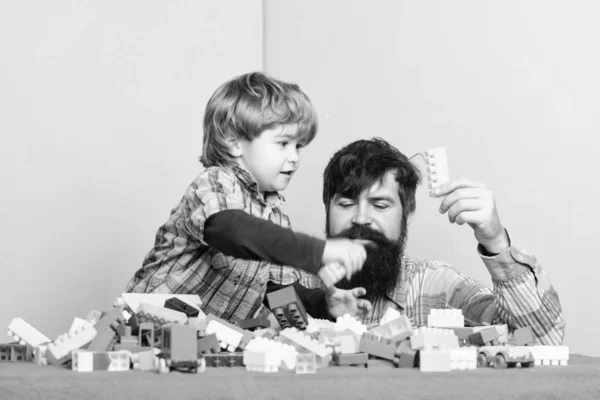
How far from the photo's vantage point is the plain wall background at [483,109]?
1984 mm

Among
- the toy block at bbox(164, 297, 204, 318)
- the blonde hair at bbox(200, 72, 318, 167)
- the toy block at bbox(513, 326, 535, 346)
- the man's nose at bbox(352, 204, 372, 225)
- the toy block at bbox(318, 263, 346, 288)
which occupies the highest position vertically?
the blonde hair at bbox(200, 72, 318, 167)

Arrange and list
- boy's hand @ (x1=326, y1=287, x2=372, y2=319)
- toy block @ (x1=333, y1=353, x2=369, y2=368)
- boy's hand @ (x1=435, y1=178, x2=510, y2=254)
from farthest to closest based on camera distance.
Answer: boy's hand @ (x1=326, y1=287, x2=372, y2=319) < boy's hand @ (x1=435, y1=178, x2=510, y2=254) < toy block @ (x1=333, y1=353, x2=369, y2=368)

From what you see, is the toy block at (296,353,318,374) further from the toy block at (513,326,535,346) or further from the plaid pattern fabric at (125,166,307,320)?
the plaid pattern fabric at (125,166,307,320)

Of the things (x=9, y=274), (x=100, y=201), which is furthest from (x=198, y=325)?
(x=100, y=201)

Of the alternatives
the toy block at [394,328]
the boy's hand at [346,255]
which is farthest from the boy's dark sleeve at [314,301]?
the toy block at [394,328]

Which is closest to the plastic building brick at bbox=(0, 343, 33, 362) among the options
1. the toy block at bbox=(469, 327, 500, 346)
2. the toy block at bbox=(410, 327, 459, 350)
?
the toy block at bbox=(410, 327, 459, 350)

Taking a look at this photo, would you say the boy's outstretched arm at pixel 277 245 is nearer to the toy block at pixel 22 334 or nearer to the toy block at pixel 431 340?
the toy block at pixel 431 340

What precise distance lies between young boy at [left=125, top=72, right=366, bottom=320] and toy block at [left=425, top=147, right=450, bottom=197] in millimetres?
233

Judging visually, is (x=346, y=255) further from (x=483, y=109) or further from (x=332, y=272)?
(x=483, y=109)

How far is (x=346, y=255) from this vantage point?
46.6 inches

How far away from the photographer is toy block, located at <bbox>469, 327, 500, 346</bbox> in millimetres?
1106

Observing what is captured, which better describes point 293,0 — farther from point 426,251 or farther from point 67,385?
point 67,385

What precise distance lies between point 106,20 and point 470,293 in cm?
128

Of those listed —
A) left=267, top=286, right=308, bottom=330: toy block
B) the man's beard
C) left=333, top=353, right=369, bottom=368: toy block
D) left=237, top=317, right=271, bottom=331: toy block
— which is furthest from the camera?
the man's beard
